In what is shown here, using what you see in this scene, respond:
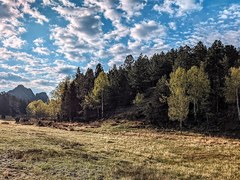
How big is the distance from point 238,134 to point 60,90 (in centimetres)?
7295

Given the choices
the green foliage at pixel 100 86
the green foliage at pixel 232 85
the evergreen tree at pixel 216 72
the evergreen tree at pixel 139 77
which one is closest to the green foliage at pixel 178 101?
the green foliage at pixel 232 85

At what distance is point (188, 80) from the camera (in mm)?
70000

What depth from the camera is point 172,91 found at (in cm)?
6769

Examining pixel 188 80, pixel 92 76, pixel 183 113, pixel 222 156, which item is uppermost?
pixel 92 76

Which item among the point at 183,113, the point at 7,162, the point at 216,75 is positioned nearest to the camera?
the point at 7,162

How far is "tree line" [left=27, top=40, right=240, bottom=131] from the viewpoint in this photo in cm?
6844

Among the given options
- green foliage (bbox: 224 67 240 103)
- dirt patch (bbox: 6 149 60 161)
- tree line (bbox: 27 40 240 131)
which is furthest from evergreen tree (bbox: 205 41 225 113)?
dirt patch (bbox: 6 149 60 161)

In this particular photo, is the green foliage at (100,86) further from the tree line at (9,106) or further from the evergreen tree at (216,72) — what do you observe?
the tree line at (9,106)

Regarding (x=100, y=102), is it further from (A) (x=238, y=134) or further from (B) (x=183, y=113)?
(A) (x=238, y=134)

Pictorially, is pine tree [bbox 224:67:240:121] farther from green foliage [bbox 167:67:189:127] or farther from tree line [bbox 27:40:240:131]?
green foliage [bbox 167:67:189:127]

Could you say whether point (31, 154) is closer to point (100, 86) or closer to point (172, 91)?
point (172, 91)

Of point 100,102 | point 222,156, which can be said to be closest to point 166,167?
point 222,156

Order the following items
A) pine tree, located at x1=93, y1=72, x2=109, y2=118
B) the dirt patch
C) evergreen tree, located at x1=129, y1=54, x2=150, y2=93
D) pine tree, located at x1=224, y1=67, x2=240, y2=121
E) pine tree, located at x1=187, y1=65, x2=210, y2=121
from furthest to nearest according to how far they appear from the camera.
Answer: evergreen tree, located at x1=129, y1=54, x2=150, y2=93, pine tree, located at x1=93, y1=72, x2=109, y2=118, pine tree, located at x1=187, y1=65, x2=210, y2=121, pine tree, located at x1=224, y1=67, x2=240, y2=121, the dirt patch

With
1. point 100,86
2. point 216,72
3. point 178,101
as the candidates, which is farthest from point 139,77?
point 178,101
